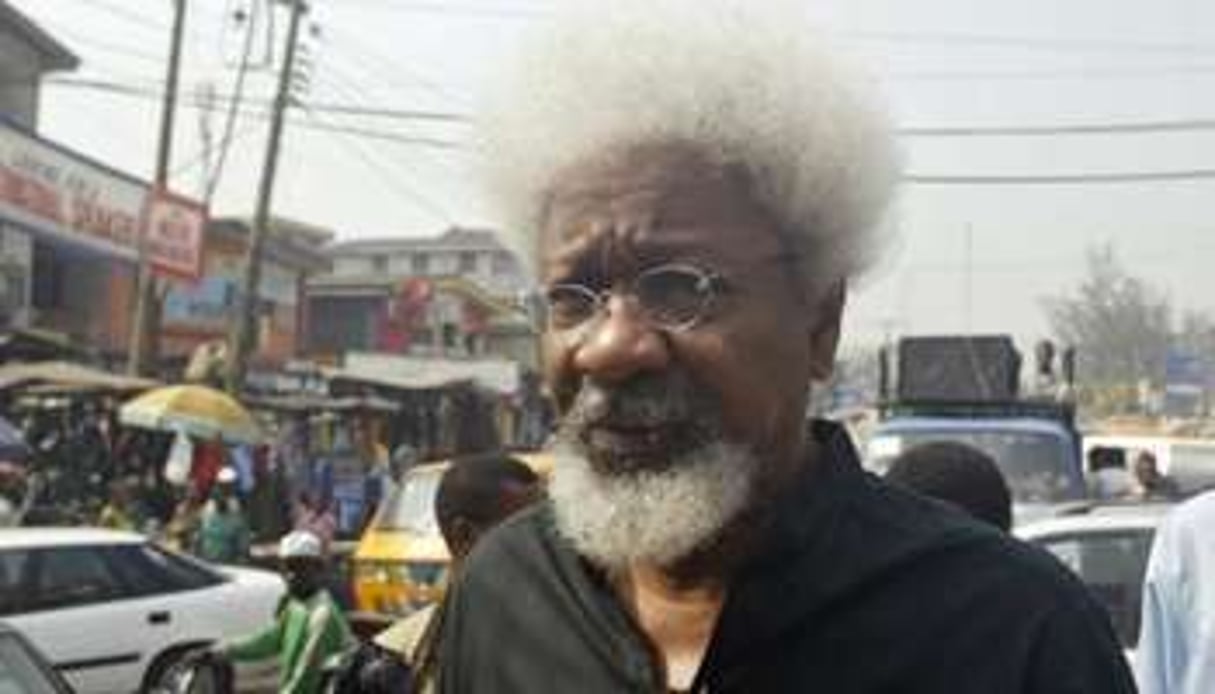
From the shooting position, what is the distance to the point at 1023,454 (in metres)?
16.4

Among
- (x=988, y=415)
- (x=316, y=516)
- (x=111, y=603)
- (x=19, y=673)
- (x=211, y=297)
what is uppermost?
(x=211, y=297)

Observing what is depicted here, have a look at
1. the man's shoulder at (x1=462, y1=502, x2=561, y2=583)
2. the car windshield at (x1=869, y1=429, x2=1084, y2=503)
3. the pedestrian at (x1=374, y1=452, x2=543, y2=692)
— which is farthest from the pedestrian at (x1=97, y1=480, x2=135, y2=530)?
the man's shoulder at (x1=462, y1=502, x2=561, y2=583)

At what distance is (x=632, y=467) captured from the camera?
213 centimetres

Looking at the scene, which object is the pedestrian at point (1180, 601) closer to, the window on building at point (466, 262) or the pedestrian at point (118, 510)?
the pedestrian at point (118, 510)

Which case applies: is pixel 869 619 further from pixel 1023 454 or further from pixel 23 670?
pixel 1023 454

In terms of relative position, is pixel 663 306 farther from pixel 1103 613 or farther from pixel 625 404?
pixel 1103 613

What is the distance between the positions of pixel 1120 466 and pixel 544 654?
18.0m

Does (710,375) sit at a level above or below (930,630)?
above

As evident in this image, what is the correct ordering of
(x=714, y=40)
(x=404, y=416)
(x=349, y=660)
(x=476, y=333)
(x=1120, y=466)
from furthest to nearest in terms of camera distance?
1. (x=476, y=333)
2. (x=404, y=416)
3. (x=1120, y=466)
4. (x=349, y=660)
5. (x=714, y=40)

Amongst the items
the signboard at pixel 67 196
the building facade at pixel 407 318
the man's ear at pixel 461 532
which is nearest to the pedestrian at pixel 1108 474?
the man's ear at pixel 461 532

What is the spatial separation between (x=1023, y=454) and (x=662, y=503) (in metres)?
14.6

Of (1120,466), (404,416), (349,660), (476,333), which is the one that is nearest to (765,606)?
(349,660)

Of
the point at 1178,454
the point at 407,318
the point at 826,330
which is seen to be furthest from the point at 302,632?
the point at 407,318

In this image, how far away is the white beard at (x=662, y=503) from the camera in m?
2.09
